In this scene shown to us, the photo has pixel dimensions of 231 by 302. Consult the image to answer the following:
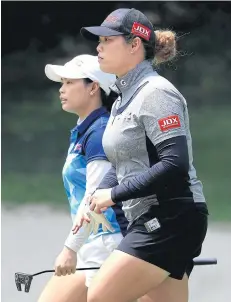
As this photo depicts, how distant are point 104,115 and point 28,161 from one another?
68.0 inches

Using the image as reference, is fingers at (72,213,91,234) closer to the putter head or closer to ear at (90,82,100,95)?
the putter head

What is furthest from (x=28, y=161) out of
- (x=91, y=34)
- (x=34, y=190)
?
(x=91, y=34)

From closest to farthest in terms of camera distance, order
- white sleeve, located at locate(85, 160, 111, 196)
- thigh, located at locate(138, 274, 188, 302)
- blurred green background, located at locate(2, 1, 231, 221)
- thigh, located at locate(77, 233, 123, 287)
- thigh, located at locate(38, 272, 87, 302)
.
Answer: thigh, located at locate(138, 274, 188, 302) < white sleeve, located at locate(85, 160, 111, 196) < thigh, located at locate(77, 233, 123, 287) < thigh, located at locate(38, 272, 87, 302) < blurred green background, located at locate(2, 1, 231, 221)

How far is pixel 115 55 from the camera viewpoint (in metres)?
3.09

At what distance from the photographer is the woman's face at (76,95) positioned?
3.57 metres

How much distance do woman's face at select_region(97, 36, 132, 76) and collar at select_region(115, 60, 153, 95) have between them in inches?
1.0

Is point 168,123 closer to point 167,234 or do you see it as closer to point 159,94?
point 159,94

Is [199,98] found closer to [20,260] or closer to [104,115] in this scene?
[20,260]

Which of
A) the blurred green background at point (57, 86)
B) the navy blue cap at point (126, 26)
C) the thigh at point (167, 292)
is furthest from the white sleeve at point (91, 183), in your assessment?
the blurred green background at point (57, 86)

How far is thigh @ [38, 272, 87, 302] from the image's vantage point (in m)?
3.53

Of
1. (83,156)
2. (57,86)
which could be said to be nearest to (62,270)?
(83,156)

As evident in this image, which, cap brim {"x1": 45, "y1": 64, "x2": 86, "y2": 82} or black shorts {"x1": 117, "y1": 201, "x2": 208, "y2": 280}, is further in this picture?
cap brim {"x1": 45, "y1": 64, "x2": 86, "y2": 82}

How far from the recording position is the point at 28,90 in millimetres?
5176

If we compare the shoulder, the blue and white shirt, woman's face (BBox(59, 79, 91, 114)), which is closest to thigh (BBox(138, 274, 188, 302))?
the blue and white shirt
